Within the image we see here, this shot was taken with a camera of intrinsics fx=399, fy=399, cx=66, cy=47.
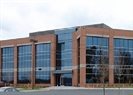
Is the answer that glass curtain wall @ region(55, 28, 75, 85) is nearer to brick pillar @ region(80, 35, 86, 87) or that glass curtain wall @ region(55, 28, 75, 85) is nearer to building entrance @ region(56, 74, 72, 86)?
building entrance @ region(56, 74, 72, 86)

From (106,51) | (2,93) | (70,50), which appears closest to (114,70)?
(106,51)

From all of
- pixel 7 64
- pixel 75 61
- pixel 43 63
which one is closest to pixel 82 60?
pixel 75 61

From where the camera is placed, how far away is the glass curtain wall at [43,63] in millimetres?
80250

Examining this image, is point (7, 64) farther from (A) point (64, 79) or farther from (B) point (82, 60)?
(B) point (82, 60)

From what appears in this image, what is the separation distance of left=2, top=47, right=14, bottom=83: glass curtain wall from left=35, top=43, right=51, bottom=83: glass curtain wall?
8.63 m

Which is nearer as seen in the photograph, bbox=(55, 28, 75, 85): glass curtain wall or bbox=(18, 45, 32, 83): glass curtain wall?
bbox=(55, 28, 75, 85): glass curtain wall

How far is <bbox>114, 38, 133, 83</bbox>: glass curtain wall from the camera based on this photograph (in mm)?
71000

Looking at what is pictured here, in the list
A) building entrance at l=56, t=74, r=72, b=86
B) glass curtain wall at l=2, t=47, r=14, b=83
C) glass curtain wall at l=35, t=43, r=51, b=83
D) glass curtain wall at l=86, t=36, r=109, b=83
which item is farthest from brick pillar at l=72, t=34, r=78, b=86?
glass curtain wall at l=2, t=47, r=14, b=83

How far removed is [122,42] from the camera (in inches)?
2857

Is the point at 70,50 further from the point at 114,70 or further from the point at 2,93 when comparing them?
the point at 2,93

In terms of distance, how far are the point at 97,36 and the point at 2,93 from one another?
44015mm

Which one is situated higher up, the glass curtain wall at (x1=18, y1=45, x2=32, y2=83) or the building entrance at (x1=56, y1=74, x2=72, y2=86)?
the glass curtain wall at (x1=18, y1=45, x2=32, y2=83)

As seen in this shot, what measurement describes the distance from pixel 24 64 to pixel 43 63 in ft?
19.4

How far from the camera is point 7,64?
89188 millimetres
